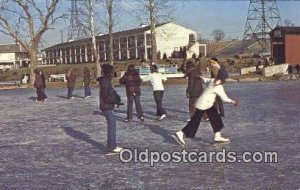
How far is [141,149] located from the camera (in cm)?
1078

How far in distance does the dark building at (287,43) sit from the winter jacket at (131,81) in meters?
39.8

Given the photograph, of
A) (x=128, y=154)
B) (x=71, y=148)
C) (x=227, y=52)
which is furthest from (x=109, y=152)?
(x=227, y=52)

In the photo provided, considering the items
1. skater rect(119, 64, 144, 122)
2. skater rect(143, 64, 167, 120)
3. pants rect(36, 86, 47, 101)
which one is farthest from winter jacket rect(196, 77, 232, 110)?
pants rect(36, 86, 47, 101)

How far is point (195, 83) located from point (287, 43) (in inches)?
1611

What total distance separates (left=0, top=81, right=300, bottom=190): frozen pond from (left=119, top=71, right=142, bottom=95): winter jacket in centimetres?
100

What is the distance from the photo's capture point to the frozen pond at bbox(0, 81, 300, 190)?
A: 7.96 meters

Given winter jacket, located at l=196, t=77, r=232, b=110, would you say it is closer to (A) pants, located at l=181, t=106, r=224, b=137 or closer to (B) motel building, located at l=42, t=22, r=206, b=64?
(A) pants, located at l=181, t=106, r=224, b=137

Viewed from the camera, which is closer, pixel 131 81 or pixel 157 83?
pixel 131 81

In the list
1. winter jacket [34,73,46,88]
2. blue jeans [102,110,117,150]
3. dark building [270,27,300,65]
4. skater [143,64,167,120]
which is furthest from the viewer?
dark building [270,27,300,65]

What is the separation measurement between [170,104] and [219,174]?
41.4ft

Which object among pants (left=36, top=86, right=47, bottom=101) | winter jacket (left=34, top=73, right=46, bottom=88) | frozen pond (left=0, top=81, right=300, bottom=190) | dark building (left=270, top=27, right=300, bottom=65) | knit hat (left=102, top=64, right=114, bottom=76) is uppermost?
dark building (left=270, top=27, right=300, bottom=65)

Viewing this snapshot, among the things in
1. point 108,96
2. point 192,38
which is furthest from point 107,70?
point 192,38

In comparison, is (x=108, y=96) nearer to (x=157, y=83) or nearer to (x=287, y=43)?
(x=157, y=83)

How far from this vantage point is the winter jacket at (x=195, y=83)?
1383cm
